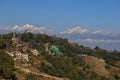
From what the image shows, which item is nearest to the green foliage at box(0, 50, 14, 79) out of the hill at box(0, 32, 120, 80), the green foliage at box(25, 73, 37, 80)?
the hill at box(0, 32, 120, 80)

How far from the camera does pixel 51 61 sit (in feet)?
391

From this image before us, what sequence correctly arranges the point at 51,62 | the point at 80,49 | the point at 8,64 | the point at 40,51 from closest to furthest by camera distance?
the point at 8,64 < the point at 51,62 < the point at 40,51 < the point at 80,49

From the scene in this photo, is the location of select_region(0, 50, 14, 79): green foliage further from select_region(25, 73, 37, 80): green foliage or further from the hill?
select_region(25, 73, 37, 80): green foliage

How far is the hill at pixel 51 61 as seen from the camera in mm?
95625

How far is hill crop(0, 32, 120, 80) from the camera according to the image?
95.6 m

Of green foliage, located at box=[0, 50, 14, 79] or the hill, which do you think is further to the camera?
the hill

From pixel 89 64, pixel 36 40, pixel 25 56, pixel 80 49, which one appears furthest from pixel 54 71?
pixel 80 49

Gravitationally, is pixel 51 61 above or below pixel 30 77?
above

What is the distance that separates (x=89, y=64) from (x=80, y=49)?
2573 centimetres

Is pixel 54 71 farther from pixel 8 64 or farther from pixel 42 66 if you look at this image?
pixel 8 64

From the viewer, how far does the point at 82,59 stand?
146 metres

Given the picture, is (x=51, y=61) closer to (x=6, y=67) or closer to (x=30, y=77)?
(x=30, y=77)

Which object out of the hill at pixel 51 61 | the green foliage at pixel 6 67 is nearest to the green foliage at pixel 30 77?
the hill at pixel 51 61

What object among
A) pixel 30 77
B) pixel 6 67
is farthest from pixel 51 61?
pixel 6 67
